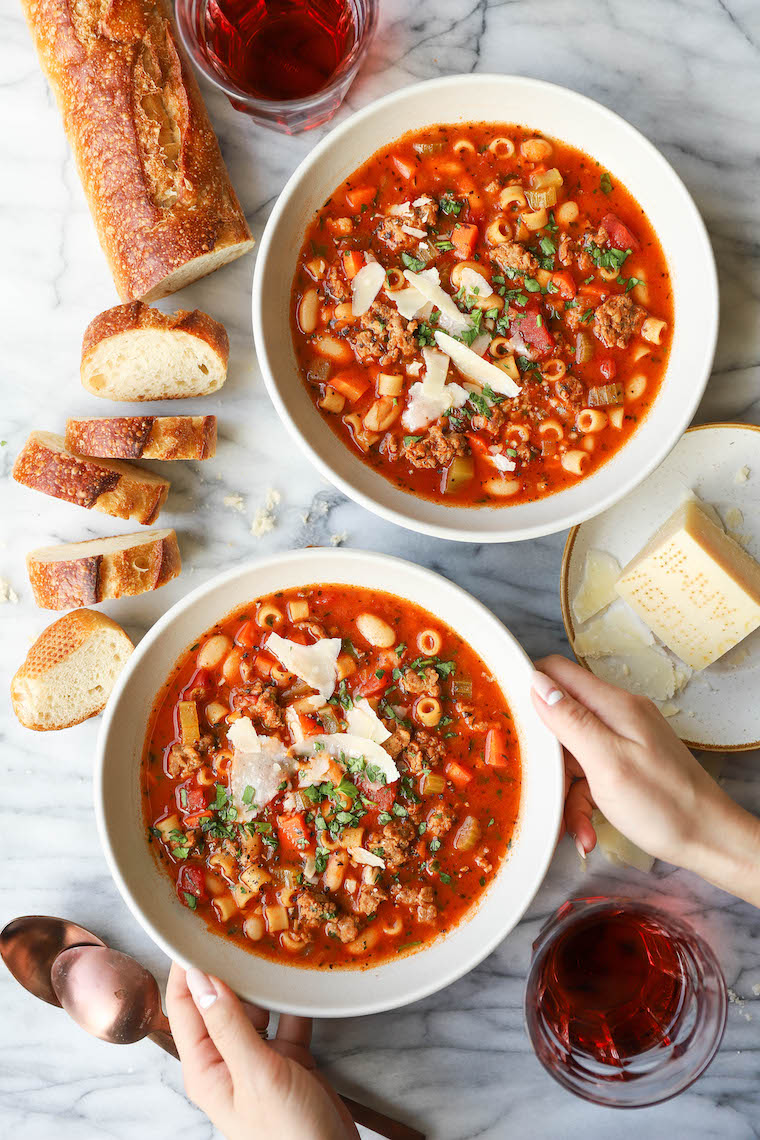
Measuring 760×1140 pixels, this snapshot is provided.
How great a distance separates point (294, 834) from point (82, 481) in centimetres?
156

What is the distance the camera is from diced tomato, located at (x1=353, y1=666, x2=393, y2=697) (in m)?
3.17

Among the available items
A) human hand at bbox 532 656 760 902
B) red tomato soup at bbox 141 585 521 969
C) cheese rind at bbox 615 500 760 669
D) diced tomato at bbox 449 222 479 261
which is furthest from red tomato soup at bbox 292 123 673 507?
human hand at bbox 532 656 760 902

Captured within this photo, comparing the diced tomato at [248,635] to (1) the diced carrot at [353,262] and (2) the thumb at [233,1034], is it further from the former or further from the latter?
(1) the diced carrot at [353,262]

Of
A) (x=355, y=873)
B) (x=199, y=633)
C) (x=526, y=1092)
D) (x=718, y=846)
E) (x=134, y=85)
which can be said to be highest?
(x=134, y=85)

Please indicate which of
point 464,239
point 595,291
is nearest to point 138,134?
point 464,239

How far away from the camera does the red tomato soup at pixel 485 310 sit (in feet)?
9.95

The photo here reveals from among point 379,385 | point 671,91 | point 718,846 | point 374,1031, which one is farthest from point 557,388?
point 374,1031

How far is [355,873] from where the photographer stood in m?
3.22

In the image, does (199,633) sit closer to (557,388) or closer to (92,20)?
(557,388)

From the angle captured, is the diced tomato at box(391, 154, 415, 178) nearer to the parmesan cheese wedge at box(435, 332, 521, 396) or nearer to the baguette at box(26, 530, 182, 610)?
the parmesan cheese wedge at box(435, 332, 521, 396)

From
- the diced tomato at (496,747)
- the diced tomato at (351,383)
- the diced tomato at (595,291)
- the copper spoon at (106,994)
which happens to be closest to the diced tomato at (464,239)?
the diced tomato at (595,291)

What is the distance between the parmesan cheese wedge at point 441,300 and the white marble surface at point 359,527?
79cm

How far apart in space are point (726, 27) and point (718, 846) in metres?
3.14

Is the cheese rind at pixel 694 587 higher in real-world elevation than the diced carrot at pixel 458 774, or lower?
higher
